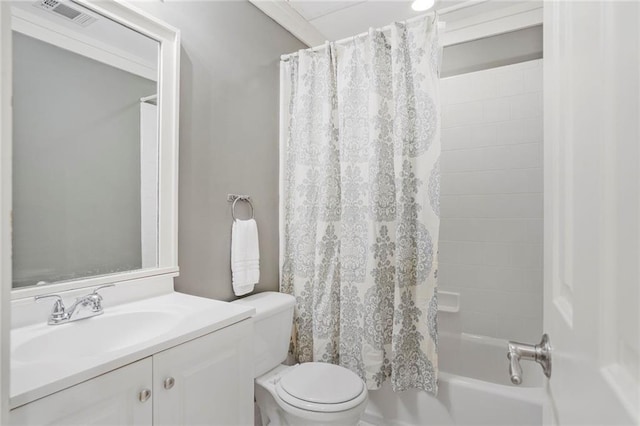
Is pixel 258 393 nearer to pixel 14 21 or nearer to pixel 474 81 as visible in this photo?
pixel 14 21

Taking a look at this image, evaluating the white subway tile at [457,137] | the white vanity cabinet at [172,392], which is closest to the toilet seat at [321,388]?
the white vanity cabinet at [172,392]

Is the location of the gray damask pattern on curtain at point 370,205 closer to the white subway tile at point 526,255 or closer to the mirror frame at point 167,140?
the mirror frame at point 167,140

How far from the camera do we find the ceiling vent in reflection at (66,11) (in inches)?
43.6

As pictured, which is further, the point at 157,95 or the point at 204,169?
the point at 204,169

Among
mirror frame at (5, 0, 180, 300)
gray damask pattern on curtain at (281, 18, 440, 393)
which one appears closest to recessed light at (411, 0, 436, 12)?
gray damask pattern on curtain at (281, 18, 440, 393)

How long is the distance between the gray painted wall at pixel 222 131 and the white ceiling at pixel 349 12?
143 millimetres

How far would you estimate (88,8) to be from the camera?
1203mm

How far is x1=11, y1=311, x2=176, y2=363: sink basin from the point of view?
0.94 metres

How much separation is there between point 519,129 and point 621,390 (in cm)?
233

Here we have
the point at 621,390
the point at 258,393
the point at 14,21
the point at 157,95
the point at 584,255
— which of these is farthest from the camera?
the point at 258,393

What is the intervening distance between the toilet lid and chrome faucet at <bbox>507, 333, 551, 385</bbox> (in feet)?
2.91

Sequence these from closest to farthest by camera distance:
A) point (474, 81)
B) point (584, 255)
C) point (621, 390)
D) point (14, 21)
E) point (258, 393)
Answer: point (621, 390), point (584, 255), point (14, 21), point (258, 393), point (474, 81)

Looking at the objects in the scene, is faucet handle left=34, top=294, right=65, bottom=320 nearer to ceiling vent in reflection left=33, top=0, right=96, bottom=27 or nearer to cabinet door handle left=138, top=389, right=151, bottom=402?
cabinet door handle left=138, top=389, right=151, bottom=402

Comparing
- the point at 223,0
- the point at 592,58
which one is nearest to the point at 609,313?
the point at 592,58
